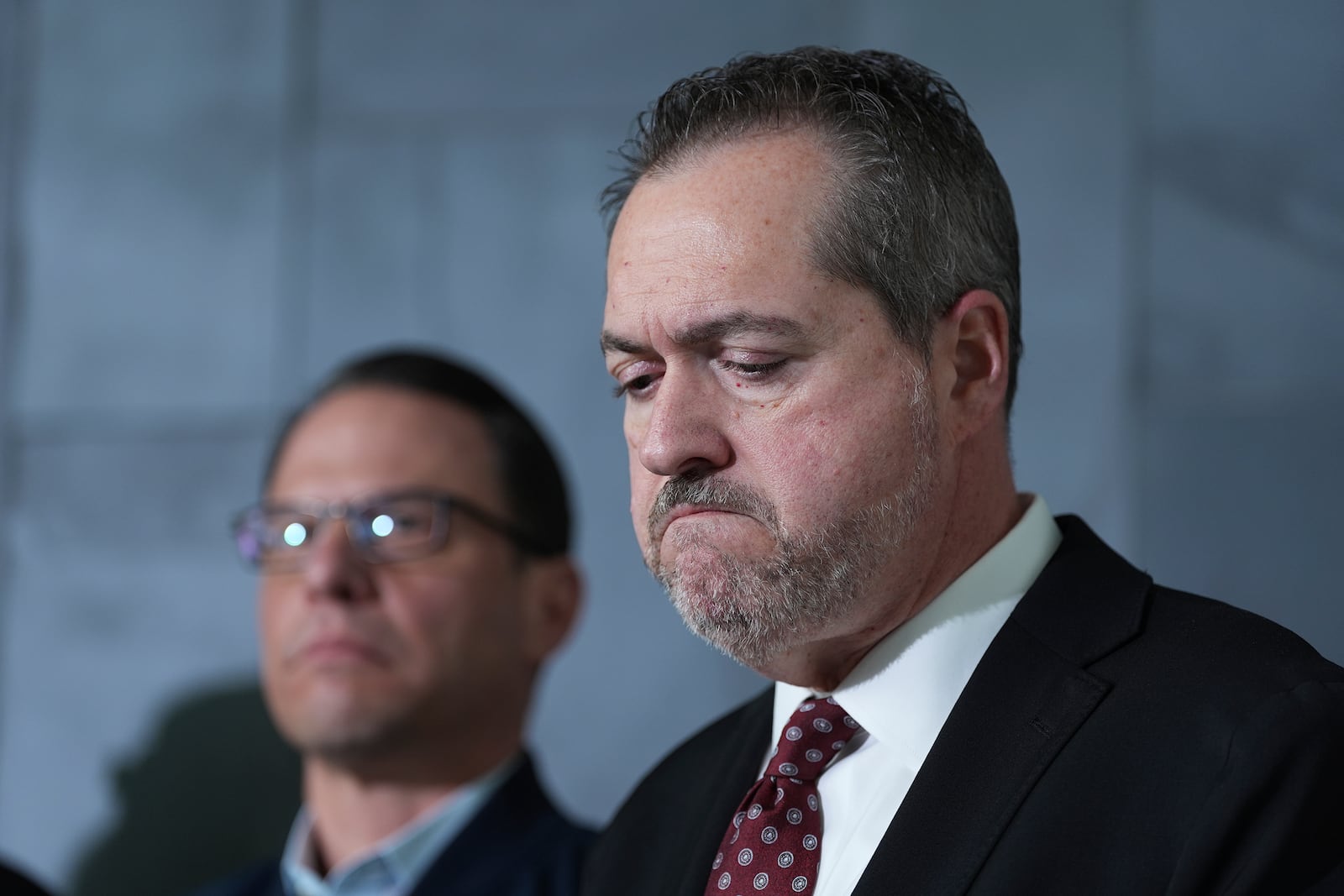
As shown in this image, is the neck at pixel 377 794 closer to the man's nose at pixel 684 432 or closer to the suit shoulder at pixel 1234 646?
the man's nose at pixel 684 432

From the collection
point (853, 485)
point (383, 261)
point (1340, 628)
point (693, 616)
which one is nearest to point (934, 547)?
point (853, 485)

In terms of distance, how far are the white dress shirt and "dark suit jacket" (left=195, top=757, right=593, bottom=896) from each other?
90cm

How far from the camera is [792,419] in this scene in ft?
3.96

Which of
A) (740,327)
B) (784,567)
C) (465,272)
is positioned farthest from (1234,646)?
(465,272)

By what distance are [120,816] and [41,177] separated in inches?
48.2

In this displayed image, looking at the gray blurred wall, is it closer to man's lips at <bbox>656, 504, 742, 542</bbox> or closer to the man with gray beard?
the man with gray beard

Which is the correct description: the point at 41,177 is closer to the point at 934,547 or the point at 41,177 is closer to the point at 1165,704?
the point at 934,547

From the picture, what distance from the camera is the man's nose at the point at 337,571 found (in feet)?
6.98

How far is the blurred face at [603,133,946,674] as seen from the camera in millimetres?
1209

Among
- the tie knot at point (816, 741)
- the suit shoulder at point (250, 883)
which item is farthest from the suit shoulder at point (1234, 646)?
the suit shoulder at point (250, 883)

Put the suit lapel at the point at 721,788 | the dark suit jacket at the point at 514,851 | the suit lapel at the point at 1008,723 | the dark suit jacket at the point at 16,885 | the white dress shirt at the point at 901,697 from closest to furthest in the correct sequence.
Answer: the suit lapel at the point at 1008,723 < the white dress shirt at the point at 901,697 < the suit lapel at the point at 721,788 < the dark suit jacket at the point at 16,885 < the dark suit jacket at the point at 514,851

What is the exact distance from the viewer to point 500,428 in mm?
2316

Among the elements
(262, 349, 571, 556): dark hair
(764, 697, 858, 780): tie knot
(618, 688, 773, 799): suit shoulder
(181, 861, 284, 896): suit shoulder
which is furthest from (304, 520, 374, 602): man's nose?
(764, 697, 858, 780): tie knot

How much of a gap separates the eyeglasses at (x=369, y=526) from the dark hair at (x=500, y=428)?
64 mm
